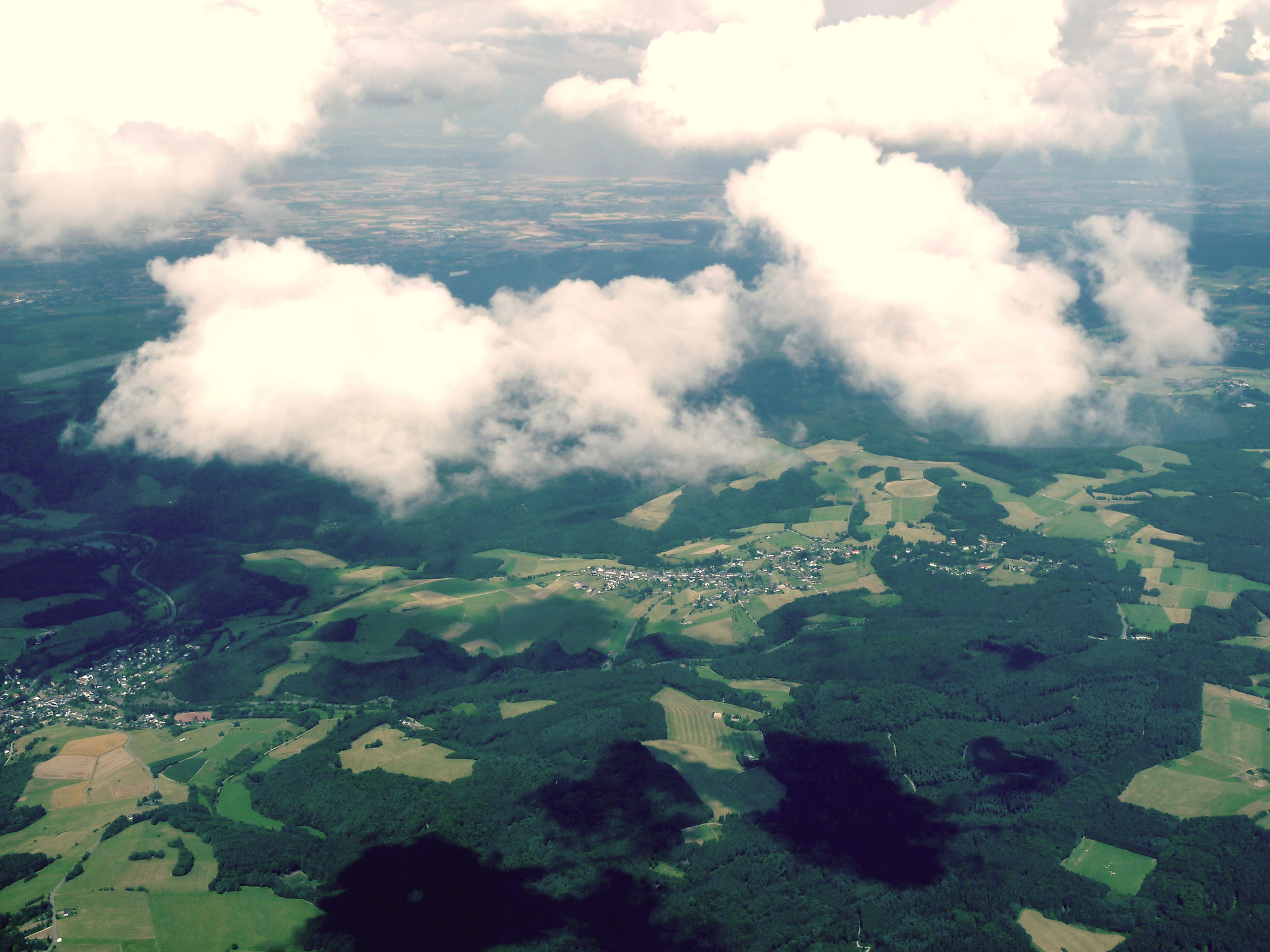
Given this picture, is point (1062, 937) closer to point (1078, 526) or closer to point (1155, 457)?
point (1078, 526)

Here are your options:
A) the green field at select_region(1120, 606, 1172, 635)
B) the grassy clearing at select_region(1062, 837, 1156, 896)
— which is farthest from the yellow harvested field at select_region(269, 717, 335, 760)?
the green field at select_region(1120, 606, 1172, 635)

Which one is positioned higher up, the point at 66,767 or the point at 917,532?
the point at 66,767

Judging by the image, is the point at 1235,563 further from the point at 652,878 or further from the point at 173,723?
the point at 173,723

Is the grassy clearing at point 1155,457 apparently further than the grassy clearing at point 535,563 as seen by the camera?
Yes

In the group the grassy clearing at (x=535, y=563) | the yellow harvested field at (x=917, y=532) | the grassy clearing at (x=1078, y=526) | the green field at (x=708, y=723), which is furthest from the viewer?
the yellow harvested field at (x=917, y=532)

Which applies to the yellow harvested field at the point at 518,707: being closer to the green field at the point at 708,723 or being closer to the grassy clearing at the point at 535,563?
the green field at the point at 708,723

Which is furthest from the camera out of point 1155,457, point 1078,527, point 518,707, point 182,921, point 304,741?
point 1155,457

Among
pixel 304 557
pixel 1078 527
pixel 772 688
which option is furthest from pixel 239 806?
pixel 1078 527

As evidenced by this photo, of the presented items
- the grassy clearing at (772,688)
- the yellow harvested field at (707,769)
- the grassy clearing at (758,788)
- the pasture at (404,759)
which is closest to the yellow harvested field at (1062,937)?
the grassy clearing at (758,788)
